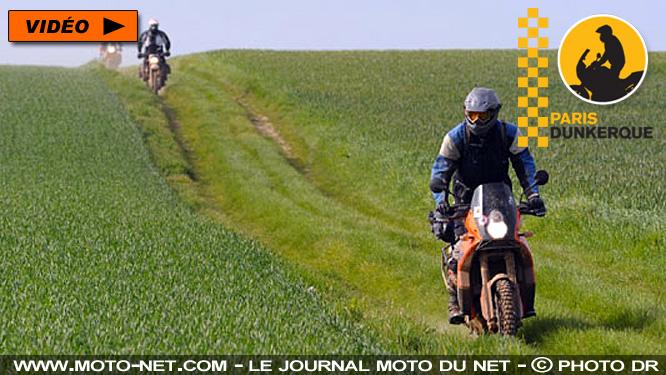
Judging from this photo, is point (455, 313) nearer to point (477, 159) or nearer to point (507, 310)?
point (507, 310)

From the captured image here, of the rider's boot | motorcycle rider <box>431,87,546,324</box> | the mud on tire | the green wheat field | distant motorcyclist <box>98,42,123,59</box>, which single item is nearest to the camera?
the green wheat field

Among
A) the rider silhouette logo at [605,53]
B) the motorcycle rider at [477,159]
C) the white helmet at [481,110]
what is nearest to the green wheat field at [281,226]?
the motorcycle rider at [477,159]

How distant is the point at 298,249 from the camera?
14984 mm

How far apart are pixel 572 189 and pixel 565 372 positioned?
9.98 meters

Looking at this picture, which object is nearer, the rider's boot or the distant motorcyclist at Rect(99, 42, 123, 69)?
the rider's boot

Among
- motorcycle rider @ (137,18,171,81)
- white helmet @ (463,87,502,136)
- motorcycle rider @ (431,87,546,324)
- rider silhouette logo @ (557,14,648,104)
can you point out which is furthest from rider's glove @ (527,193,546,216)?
motorcycle rider @ (137,18,171,81)

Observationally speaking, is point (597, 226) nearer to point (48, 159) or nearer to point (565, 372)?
point (565, 372)

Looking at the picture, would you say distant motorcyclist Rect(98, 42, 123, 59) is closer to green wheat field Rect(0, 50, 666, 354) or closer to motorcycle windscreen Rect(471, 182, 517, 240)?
green wheat field Rect(0, 50, 666, 354)

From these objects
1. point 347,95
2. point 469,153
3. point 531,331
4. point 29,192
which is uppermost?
point 347,95

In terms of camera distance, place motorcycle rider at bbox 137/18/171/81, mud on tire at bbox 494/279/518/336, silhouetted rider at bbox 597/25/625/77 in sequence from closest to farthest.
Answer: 1. mud on tire at bbox 494/279/518/336
2. silhouetted rider at bbox 597/25/625/77
3. motorcycle rider at bbox 137/18/171/81

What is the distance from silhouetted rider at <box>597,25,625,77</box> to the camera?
65.7 ft

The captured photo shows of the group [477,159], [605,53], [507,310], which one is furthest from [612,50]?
[507,310]

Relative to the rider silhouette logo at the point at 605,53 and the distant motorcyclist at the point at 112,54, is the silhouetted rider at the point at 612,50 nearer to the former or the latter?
the rider silhouette logo at the point at 605,53

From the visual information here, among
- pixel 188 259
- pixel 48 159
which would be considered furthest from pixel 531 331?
pixel 48 159
